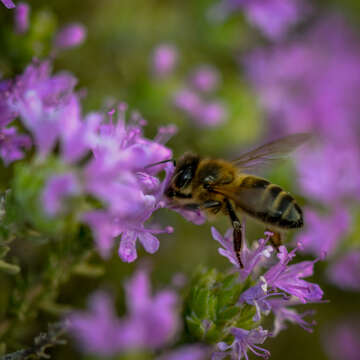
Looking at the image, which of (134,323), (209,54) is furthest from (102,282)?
(209,54)

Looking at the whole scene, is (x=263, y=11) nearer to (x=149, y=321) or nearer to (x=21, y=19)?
(x=21, y=19)

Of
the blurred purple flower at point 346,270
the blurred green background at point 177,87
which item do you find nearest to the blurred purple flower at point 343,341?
the blurred green background at point 177,87

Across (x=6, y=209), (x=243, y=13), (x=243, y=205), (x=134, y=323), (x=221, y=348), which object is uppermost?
(x=243, y=13)

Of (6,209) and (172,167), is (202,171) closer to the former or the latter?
(172,167)

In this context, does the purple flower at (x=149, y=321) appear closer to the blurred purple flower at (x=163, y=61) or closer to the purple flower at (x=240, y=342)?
the purple flower at (x=240, y=342)

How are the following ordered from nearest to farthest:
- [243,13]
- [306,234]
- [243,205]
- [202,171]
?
1. [243,205]
2. [202,171]
3. [306,234]
4. [243,13]
